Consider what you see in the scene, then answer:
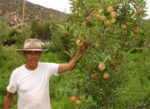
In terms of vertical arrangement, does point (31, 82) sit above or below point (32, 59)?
below

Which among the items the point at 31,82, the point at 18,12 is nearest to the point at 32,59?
the point at 31,82

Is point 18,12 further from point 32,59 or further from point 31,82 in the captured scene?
point 31,82

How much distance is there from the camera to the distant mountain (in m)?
30.7

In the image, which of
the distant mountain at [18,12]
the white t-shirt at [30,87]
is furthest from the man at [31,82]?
the distant mountain at [18,12]

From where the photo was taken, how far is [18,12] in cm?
3184

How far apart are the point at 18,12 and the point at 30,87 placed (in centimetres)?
3214

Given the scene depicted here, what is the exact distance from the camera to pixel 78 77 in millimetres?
2227

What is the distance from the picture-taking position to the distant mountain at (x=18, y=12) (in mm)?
30736

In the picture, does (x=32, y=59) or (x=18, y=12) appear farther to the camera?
(x=18, y=12)

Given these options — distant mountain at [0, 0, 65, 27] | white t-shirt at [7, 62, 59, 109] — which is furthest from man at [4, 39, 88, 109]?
distant mountain at [0, 0, 65, 27]

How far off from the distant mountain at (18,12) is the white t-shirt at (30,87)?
2870cm

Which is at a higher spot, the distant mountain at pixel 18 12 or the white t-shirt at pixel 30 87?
the distant mountain at pixel 18 12

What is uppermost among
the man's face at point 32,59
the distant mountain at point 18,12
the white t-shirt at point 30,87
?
the distant mountain at point 18,12

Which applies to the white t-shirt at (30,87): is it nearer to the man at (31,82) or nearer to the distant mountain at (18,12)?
the man at (31,82)
